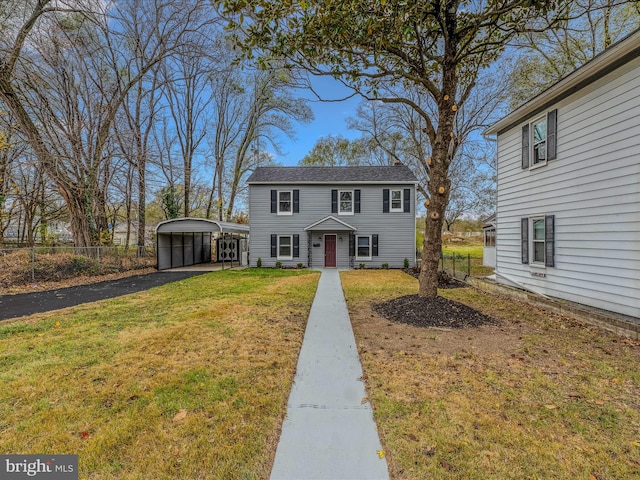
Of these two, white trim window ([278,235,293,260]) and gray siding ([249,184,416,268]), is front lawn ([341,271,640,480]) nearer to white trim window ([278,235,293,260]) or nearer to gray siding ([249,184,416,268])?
gray siding ([249,184,416,268])

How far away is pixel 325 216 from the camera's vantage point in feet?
50.8

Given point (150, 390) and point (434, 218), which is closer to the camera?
point (150, 390)

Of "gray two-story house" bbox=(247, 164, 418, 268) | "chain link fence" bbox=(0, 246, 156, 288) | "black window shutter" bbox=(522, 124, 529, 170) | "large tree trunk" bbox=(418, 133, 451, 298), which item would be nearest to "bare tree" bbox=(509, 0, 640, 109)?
"black window shutter" bbox=(522, 124, 529, 170)

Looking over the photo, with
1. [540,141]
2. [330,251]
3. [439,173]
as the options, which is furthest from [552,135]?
[330,251]

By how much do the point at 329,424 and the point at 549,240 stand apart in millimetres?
7047

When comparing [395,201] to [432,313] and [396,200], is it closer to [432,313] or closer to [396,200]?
[396,200]

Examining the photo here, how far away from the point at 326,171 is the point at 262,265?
6310 mm

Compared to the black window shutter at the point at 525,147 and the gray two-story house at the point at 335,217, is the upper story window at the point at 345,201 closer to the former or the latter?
the gray two-story house at the point at 335,217

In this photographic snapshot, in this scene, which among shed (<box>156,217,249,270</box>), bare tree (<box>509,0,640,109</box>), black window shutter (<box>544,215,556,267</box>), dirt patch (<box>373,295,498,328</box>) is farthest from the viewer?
shed (<box>156,217,249,270</box>)

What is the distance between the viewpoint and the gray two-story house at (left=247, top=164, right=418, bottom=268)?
15.4 m

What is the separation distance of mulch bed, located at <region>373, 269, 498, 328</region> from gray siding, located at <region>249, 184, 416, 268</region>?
29.6 ft

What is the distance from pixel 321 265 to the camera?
15.5 meters

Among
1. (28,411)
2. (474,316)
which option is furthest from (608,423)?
(28,411)

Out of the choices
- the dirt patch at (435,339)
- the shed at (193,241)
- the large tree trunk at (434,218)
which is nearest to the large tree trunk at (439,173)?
the large tree trunk at (434,218)
